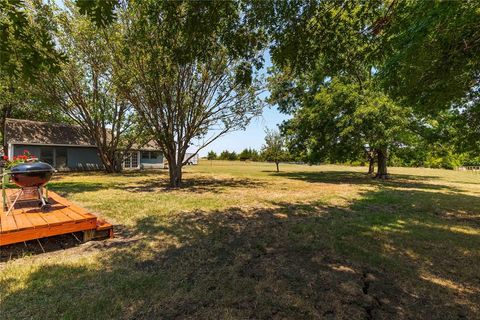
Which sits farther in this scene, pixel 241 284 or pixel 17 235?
pixel 17 235

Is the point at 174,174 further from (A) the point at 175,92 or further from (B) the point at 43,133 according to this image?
(B) the point at 43,133

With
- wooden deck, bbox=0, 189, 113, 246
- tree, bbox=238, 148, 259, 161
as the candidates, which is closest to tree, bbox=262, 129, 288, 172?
wooden deck, bbox=0, 189, 113, 246

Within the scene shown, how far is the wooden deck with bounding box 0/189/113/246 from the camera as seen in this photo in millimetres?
3896

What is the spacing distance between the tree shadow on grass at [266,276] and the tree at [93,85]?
20.5 feet

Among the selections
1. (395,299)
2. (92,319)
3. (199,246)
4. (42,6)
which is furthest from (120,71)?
(395,299)

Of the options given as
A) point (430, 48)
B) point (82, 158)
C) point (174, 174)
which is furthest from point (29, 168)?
point (82, 158)

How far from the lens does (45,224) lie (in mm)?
4137

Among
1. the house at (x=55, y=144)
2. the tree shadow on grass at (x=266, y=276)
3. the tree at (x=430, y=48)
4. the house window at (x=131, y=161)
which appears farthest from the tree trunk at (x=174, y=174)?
the house window at (x=131, y=161)

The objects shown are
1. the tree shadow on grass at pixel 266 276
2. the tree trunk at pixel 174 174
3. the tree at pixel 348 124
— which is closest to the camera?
the tree shadow on grass at pixel 266 276

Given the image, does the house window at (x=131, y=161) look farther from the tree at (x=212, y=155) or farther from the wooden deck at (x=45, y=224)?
the tree at (x=212, y=155)

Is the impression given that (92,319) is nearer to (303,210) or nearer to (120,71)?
(303,210)

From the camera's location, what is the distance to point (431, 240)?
5086mm

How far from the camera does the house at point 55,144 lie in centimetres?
2084

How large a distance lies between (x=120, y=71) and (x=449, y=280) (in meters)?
12.7
